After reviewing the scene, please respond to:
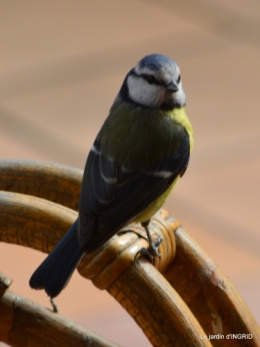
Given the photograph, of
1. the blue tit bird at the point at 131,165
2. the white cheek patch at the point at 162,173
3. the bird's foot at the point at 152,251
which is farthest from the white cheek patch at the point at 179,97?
the bird's foot at the point at 152,251

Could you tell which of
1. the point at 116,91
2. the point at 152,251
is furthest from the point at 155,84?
the point at 116,91

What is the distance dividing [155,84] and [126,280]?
363 mm

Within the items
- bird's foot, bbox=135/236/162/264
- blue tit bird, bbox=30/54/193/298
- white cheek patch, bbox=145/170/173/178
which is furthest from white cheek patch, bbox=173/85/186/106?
bird's foot, bbox=135/236/162/264

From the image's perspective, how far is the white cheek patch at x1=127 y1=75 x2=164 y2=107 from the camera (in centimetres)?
108

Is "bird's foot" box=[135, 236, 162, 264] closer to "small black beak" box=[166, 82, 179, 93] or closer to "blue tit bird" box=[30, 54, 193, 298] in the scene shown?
"blue tit bird" box=[30, 54, 193, 298]

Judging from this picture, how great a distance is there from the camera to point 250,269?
181 cm

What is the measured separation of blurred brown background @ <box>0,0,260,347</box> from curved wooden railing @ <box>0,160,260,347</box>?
0.72 metres

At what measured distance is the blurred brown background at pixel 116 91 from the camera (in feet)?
5.96

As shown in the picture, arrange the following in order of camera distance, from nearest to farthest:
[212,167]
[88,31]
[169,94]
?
[169,94] < [212,167] < [88,31]

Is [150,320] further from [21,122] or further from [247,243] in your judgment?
[21,122]

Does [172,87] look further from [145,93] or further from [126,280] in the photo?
[126,280]

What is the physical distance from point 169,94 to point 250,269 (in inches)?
33.7

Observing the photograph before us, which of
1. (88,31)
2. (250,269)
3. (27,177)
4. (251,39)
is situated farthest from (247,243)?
(88,31)

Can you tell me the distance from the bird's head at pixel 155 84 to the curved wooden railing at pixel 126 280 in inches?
7.5
